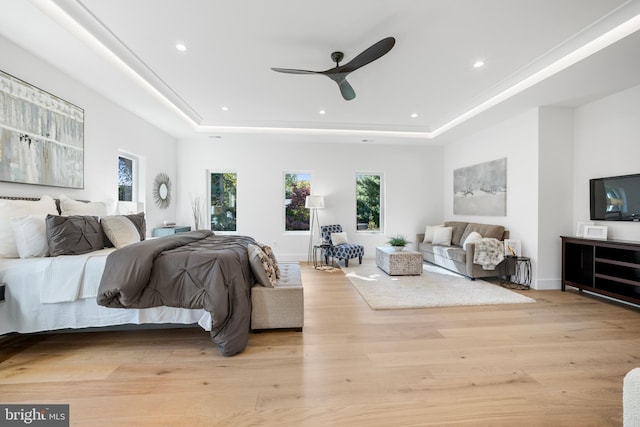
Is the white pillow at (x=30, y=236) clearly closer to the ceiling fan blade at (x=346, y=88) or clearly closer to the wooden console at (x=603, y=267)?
the ceiling fan blade at (x=346, y=88)

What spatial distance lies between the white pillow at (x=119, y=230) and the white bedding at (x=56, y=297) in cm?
61

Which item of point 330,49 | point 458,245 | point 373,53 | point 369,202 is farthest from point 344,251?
point 373,53

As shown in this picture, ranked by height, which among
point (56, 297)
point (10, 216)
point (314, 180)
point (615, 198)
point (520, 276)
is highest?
point (314, 180)

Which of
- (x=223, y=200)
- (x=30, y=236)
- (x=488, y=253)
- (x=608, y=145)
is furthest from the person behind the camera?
(x=223, y=200)

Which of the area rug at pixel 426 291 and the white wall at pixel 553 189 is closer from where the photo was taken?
the area rug at pixel 426 291

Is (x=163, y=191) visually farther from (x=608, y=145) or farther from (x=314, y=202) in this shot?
(x=608, y=145)

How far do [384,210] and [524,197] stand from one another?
9.25 ft

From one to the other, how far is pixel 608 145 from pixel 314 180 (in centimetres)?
490

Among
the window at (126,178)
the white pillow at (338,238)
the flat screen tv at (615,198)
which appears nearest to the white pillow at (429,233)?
the white pillow at (338,238)

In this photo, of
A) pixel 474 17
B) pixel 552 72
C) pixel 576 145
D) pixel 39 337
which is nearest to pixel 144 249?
pixel 39 337

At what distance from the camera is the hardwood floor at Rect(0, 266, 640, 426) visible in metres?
1.57

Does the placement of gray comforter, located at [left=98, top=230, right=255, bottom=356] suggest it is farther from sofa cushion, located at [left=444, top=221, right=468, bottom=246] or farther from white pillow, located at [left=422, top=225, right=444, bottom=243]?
white pillow, located at [left=422, top=225, right=444, bottom=243]

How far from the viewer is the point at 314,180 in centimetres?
636

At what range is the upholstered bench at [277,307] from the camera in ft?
8.42
